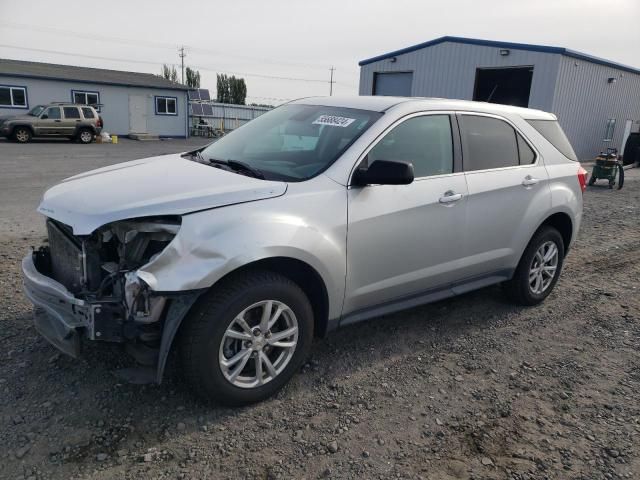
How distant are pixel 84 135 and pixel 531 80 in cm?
1982

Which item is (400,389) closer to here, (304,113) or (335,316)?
(335,316)

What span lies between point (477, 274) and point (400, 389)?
1353 mm

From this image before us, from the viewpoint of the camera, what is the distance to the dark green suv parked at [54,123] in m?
22.0

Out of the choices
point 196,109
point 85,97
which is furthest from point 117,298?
point 196,109

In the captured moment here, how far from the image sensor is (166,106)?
31047 millimetres

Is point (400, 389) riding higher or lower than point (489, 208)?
lower

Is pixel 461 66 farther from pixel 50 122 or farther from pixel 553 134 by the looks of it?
pixel 50 122

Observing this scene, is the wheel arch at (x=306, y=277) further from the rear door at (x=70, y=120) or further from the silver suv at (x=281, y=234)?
the rear door at (x=70, y=120)

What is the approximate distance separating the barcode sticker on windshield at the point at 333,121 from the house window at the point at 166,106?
2944 centimetres

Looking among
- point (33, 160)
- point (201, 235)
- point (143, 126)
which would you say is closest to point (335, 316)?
point (201, 235)

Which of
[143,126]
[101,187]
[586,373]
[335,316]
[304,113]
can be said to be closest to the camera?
[101,187]

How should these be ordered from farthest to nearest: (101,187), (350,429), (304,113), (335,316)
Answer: (304,113), (335,316), (101,187), (350,429)

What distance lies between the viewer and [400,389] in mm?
3371

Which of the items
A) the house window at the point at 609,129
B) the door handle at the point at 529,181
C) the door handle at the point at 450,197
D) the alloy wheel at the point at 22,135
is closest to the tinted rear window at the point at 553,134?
the door handle at the point at 529,181
